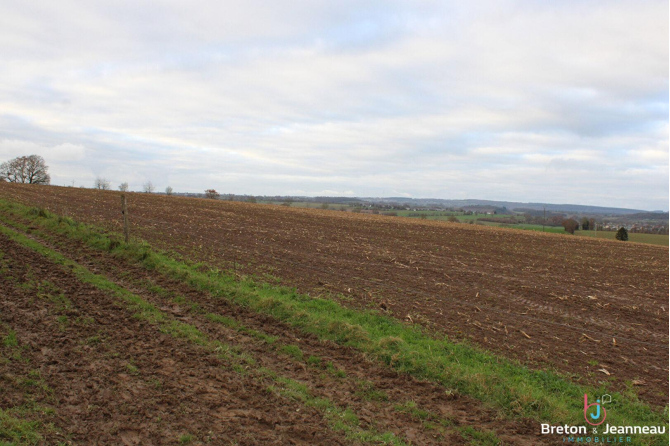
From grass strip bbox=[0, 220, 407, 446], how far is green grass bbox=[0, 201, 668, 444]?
454 mm

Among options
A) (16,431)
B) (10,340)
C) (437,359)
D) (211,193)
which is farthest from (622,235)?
(211,193)

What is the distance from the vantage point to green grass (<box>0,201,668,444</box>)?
575 cm

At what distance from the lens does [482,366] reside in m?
6.88

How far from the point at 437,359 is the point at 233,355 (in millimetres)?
3462

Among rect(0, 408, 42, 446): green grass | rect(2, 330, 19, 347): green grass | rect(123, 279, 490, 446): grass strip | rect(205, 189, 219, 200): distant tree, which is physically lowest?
rect(123, 279, 490, 446): grass strip

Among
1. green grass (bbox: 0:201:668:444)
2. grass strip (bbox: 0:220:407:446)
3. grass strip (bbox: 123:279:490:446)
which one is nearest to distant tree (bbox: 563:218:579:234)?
green grass (bbox: 0:201:668:444)

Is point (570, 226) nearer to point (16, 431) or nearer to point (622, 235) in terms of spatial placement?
point (622, 235)

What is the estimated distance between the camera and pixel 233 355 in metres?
6.75

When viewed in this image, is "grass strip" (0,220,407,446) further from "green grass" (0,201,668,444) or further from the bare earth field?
the bare earth field

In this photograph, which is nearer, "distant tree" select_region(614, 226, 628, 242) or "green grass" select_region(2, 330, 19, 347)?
"green grass" select_region(2, 330, 19, 347)

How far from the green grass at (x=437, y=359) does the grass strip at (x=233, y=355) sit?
1.49ft

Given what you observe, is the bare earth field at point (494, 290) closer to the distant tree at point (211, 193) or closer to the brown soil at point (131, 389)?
the brown soil at point (131, 389)

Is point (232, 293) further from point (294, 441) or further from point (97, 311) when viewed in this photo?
point (294, 441)

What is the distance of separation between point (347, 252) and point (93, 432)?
Result: 46.4ft
